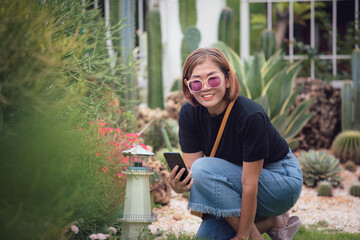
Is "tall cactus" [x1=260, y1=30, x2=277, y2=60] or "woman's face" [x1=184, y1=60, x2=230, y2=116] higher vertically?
"tall cactus" [x1=260, y1=30, x2=277, y2=60]

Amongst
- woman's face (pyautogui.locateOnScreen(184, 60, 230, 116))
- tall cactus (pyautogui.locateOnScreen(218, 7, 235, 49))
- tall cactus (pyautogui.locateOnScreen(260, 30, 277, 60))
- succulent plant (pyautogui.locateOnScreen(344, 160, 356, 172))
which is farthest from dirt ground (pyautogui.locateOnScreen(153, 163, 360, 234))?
tall cactus (pyautogui.locateOnScreen(218, 7, 235, 49))

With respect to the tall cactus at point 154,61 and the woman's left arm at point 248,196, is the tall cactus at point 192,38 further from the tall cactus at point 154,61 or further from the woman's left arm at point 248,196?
the woman's left arm at point 248,196

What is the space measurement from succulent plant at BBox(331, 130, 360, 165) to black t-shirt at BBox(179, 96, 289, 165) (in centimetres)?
352

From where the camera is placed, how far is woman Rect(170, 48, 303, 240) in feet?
7.54

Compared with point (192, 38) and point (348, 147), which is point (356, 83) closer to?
point (348, 147)

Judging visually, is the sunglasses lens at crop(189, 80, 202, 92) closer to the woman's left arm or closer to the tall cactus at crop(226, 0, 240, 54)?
the woman's left arm

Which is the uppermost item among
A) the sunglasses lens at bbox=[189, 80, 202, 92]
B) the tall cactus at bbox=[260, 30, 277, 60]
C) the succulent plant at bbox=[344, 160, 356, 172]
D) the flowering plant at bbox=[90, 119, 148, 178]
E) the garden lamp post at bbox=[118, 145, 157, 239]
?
the tall cactus at bbox=[260, 30, 277, 60]

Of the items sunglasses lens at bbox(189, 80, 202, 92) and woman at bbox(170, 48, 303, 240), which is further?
sunglasses lens at bbox(189, 80, 202, 92)

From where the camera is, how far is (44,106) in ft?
5.34

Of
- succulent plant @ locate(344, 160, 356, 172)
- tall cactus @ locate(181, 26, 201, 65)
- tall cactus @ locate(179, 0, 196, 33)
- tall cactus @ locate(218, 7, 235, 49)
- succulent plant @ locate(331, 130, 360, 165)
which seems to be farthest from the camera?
tall cactus @ locate(179, 0, 196, 33)

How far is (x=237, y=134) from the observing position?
238 centimetres

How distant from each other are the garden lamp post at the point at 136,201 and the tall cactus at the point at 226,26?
4854 mm

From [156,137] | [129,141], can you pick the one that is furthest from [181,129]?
[156,137]

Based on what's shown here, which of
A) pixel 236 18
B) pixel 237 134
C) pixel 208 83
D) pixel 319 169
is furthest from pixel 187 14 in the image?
pixel 237 134
